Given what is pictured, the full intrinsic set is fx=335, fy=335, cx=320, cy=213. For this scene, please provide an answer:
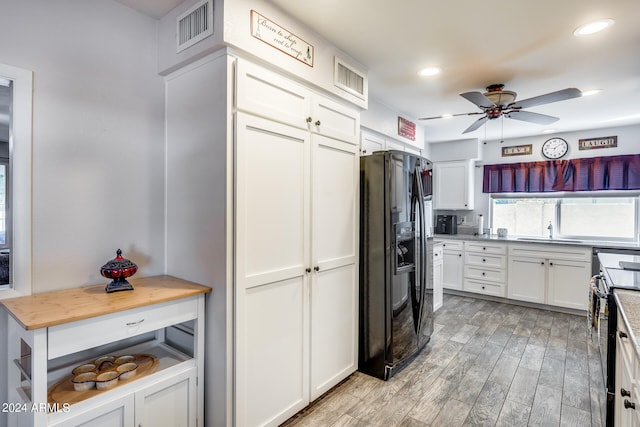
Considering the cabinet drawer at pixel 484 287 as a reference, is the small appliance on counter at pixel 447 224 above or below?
above

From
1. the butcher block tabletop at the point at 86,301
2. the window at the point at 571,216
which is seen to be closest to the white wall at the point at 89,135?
the butcher block tabletop at the point at 86,301

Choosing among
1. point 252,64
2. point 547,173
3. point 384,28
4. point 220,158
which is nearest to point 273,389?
point 220,158

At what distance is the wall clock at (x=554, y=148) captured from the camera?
490 cm

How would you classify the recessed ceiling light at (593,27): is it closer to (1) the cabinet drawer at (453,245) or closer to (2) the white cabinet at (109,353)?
(2) the white cabinet at (109,353)

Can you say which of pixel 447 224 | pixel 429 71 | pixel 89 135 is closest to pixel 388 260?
pixel 429 71

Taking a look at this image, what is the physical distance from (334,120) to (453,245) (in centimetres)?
356

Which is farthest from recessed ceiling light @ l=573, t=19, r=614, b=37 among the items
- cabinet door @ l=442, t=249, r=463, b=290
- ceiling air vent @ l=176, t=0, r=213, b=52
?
cabinet door @ l=442, t=249, r=463, b=290

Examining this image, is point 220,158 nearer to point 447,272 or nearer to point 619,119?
point 447,272

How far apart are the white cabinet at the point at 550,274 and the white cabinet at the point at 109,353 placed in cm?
436

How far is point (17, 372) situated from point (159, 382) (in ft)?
2.09

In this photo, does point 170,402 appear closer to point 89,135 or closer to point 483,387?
point 89,135

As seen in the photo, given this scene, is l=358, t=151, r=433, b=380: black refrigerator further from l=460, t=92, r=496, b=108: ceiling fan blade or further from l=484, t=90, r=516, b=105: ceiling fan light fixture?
l=484, t=90, r=516, b=105: ceiling fan light fixture

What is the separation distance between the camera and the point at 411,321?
9.27 ft

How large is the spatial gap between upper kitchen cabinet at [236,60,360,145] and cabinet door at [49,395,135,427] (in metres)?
1.46
